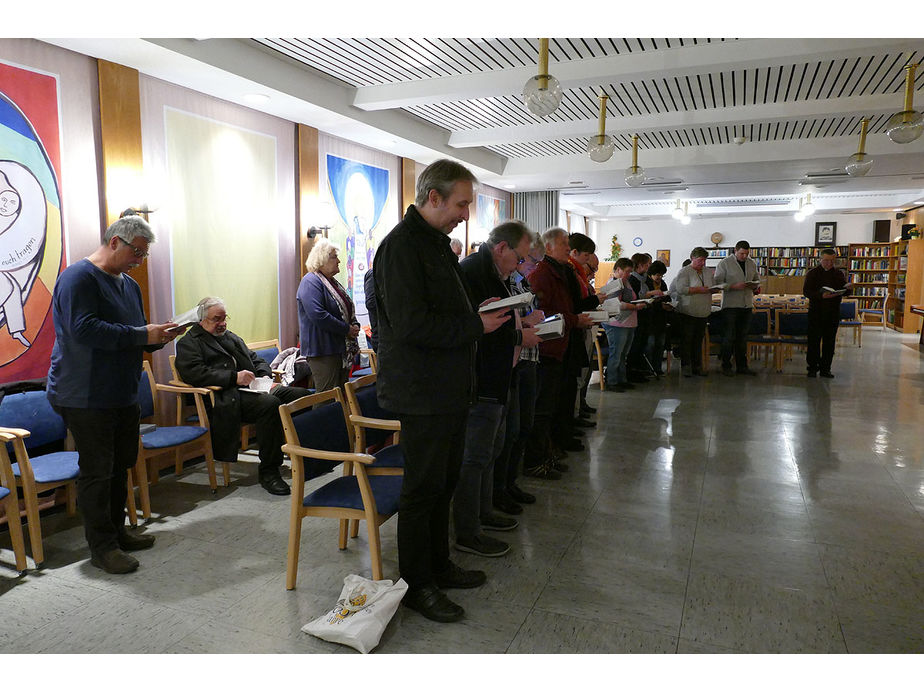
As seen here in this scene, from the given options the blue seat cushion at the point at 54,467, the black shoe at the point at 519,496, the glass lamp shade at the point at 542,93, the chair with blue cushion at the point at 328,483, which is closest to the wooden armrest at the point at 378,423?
the chair with blue cushion at the point at 328,483

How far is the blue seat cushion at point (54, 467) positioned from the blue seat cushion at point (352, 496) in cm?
138

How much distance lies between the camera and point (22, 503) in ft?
11.8

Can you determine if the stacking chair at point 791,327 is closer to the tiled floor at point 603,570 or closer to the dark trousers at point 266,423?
the tiled floor at point 603,570

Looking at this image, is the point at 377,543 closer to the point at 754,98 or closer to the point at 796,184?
the point at 754,98

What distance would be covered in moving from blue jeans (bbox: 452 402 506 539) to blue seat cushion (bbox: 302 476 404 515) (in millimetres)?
318

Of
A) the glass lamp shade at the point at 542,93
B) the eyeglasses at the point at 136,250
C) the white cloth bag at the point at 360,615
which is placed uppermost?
the glass lamp shade at the point at 542,93

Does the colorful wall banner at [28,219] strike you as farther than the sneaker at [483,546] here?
Yes

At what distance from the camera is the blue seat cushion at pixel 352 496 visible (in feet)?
8.57

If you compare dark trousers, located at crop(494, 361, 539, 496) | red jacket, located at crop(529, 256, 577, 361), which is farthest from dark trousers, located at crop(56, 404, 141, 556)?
red jacket, located at crop(529, 256, 577, 361)

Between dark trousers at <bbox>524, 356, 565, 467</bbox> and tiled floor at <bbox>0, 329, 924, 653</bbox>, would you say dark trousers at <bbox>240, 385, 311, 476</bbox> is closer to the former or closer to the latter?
tiled floor at <bbox>0, 329, 924, 653</bbox>

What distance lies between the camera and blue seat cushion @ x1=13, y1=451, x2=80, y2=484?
3.09m

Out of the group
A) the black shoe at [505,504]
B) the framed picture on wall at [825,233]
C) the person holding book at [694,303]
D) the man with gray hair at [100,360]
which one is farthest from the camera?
the framed picture on wall at [825,233]
